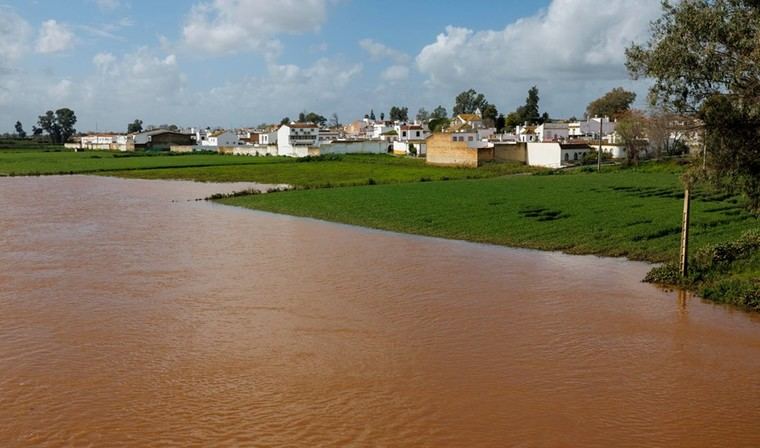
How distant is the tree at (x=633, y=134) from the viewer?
6028 cm

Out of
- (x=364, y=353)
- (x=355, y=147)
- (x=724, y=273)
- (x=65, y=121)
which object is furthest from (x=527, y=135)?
(x=65, y=121)

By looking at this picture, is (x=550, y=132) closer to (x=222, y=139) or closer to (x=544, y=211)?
(x=222, y=139)

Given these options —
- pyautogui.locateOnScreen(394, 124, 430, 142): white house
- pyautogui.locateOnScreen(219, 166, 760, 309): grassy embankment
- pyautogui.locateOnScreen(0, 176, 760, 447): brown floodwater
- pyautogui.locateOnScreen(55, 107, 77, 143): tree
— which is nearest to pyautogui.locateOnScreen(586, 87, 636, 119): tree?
pyautogui.locateOnScreen(394, 124, 430, 142): white house

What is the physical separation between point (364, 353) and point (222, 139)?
368ft

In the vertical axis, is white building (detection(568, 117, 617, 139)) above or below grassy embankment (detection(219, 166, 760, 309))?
above

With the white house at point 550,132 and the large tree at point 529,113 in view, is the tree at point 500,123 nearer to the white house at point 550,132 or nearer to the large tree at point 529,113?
the large tree at point 529,113

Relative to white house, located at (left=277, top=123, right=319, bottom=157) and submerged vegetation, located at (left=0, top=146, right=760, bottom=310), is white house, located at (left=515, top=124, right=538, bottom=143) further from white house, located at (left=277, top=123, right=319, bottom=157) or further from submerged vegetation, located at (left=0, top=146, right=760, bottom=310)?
white house, located at (left=277, top=123, right=319, bottom=157)

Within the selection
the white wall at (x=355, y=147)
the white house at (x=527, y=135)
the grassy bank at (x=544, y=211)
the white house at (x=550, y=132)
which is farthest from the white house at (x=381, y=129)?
the grassy bank at (x=544, y=211)

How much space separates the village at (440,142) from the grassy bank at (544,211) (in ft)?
11.4

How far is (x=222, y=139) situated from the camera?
12019cm

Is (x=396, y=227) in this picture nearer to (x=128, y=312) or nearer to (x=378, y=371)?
(x=128, y=312)

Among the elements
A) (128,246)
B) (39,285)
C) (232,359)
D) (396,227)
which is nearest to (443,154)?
(396,227)

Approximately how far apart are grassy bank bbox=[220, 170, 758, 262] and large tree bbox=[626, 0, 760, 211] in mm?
6307

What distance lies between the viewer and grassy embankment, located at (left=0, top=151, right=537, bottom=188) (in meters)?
55.0
